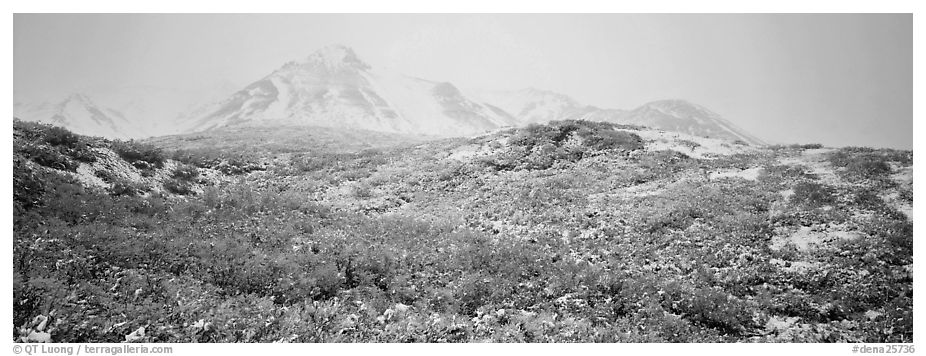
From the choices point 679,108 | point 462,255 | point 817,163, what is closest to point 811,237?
point 462,255

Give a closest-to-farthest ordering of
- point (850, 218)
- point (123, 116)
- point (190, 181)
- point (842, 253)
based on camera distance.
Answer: point (842, 253)
point (850, 218)
point (190, 181)
point (123, 116)

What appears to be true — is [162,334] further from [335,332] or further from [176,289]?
[335,332]

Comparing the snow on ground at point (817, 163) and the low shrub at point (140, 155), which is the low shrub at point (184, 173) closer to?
the low shrub at point (140, 155)

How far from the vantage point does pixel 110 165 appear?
712 inches

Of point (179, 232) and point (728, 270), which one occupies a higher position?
point (179, 232)

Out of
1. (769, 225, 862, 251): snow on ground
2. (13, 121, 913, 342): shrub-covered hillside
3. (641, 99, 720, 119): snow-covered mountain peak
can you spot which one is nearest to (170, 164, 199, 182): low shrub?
(13, 121, 913, 342): shrub-covered hillside

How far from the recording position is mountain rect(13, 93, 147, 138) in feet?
418

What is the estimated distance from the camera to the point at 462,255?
1429 cm

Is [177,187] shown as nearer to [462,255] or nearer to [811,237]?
[462,255]

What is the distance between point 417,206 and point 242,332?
1271cm

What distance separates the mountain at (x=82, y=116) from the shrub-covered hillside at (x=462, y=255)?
13597cm

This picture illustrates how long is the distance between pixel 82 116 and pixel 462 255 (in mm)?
180777

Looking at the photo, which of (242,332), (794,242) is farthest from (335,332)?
(794,242)

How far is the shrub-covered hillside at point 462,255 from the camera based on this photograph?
9.62m
